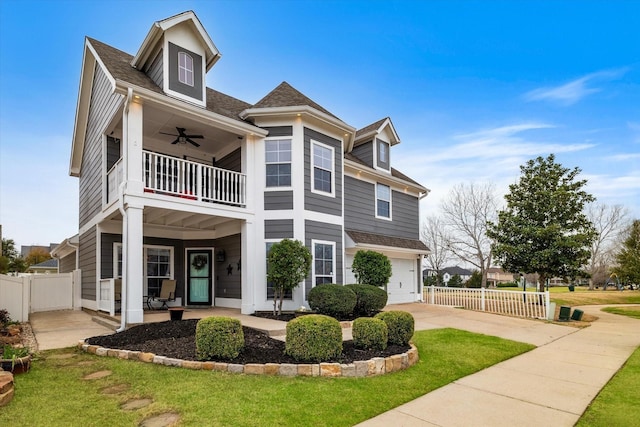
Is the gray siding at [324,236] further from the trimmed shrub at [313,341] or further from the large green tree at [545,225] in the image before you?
the large green tree at [545,225]

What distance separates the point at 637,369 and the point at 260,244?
9.06m

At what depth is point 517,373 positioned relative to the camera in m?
6.29

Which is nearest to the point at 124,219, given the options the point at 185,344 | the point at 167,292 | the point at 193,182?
the point at 193,182

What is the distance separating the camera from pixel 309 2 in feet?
49.3

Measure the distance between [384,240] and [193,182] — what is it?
8.13 metres

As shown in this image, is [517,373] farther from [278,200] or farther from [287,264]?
[278,200]

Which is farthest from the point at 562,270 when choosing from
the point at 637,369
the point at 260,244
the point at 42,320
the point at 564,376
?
the point at 42,320

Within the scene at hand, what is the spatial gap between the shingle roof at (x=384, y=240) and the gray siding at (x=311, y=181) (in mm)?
1322

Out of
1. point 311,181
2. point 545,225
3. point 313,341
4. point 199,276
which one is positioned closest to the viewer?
point 313,341

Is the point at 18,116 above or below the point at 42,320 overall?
above

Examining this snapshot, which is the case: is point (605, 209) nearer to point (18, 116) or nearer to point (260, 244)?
point (260, 244)

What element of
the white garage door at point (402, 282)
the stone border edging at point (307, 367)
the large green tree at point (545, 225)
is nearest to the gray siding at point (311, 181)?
the white garage door at point (402, 282)

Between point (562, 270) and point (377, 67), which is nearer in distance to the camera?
point (562, 270)

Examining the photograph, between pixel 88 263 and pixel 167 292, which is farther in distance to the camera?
pixel 88 263
